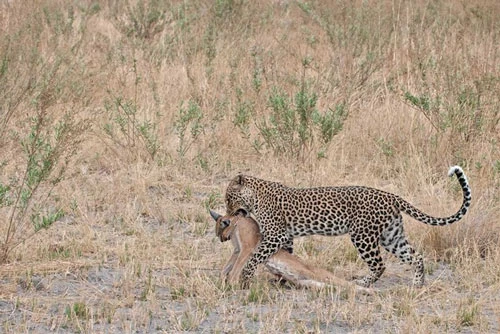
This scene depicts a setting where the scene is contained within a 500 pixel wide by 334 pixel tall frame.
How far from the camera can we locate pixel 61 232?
332 inches

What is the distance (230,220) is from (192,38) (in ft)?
23.1

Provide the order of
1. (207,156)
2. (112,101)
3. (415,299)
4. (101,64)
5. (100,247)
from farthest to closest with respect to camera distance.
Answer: (101,64)
(112,101)
(207,156)
(100,247)
(415,299)

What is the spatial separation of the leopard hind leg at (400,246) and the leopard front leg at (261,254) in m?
0.78

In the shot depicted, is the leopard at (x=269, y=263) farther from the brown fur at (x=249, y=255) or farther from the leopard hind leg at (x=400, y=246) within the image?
the leopard hind leg at (x=400, y=246)

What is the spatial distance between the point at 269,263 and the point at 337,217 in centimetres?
58

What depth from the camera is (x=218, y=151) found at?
35.3 ft

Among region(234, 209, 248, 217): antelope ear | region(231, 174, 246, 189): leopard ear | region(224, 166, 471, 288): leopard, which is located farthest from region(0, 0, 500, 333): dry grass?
region(231, 174, 246, 189): leopard ear

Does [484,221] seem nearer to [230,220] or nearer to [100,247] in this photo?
[230,220]

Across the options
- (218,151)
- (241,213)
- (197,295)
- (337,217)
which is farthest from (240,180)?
(218,151)

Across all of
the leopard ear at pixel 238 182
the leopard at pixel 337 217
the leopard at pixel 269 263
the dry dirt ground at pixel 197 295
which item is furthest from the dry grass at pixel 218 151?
the leopard ear at pixel 238 182

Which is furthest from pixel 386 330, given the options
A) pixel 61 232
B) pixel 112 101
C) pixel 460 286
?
pixel 112 101

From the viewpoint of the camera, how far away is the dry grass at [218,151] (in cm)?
675

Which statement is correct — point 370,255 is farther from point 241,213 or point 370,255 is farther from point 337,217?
point 241,213

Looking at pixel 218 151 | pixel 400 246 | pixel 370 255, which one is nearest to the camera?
pixel 370 255
